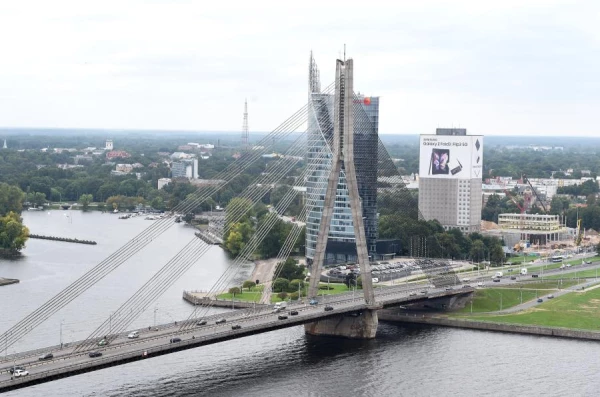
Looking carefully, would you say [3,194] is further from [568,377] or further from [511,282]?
[568,377]

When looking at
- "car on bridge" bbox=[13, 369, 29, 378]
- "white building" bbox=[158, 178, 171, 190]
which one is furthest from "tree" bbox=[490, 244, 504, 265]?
"white building" bbox=[158, 178, 171, 190]

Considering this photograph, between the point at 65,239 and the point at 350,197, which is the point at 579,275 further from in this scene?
the point at 65,239

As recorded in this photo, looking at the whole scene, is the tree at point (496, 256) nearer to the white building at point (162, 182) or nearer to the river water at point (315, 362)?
the river water at point (315, 362)

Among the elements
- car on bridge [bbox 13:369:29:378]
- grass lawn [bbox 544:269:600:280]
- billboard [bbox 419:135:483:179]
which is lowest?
grass lawn [bbox 544:269:600:280]

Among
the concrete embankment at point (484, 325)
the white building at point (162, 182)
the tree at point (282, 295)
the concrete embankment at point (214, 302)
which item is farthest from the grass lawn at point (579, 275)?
the white building at point (162, 182)

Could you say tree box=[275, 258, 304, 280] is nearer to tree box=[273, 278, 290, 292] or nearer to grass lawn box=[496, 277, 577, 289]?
tree box=[273, 278, 290, 292]

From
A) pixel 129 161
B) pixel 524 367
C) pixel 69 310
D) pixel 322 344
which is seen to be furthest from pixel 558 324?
pixel 129 161
